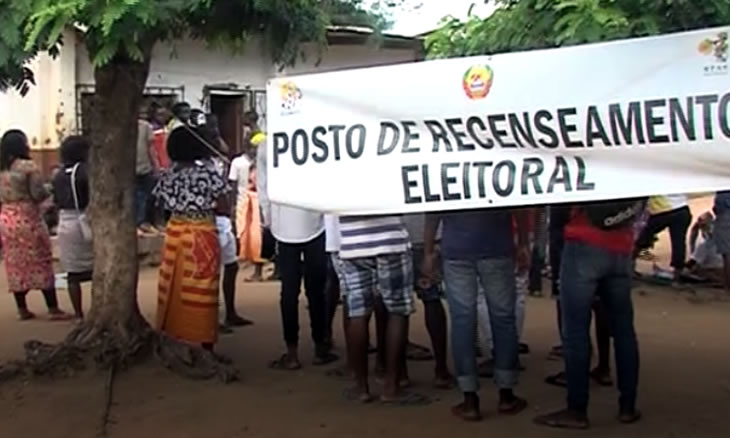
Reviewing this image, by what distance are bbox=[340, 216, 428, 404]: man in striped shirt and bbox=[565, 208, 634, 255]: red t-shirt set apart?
958 mm

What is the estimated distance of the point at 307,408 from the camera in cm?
593

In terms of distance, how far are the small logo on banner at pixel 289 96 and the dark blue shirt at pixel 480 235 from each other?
984 mm

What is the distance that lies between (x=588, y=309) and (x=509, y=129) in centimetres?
108

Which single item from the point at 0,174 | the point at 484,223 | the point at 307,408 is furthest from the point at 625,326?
the point at 0,174

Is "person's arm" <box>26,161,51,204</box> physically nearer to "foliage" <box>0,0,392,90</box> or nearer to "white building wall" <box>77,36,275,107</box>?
"foliage" <box>0,0,392,90</box>

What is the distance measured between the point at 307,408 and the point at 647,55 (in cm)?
268

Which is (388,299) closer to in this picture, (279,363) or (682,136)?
(279,363)

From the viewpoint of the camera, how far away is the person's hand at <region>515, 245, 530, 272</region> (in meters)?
6.00

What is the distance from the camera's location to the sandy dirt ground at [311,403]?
217 inches

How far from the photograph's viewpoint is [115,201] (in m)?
6.75

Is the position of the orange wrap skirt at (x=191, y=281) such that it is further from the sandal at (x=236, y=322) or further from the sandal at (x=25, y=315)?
the sandal at (x=25, y=315)

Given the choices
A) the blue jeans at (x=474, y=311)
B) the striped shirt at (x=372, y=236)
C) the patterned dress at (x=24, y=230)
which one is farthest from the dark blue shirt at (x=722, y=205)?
the patterned dress at (x=24, y=230)

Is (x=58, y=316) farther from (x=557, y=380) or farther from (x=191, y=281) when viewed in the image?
(x=557, y=380)

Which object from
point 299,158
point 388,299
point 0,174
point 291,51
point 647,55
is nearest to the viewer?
point 647,55
